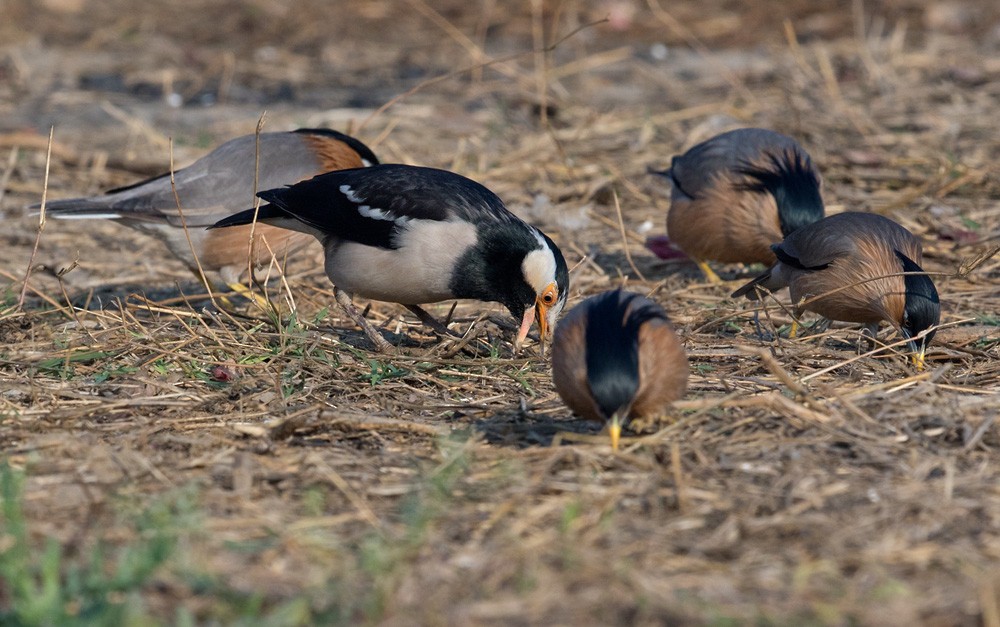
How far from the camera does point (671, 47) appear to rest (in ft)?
38.4

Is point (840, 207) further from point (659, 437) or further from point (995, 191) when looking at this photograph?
point (659, 437)

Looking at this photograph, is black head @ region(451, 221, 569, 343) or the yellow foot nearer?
the yellow foot

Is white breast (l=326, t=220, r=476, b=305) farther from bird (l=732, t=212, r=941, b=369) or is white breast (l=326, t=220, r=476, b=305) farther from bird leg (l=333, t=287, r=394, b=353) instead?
bird (l=732, t=212, r=941, b=369)

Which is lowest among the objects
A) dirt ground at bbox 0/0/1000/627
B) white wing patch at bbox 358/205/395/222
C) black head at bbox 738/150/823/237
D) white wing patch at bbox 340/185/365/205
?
dirt ground at bbox 0/0/1000/627

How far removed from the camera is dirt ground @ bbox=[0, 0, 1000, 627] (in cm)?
297

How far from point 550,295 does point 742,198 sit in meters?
1.85

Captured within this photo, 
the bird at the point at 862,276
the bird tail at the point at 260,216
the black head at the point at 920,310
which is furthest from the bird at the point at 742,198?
the bird tail at the point at 260,216

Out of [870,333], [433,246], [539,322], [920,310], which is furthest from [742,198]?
[433,246]

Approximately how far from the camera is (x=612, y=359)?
3725 millimetres

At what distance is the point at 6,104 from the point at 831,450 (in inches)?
314

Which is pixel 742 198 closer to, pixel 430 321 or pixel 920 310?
pixel 920 310

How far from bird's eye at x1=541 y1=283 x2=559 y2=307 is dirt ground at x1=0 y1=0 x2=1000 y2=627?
25 centimetres

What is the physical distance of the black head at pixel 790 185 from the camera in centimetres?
621

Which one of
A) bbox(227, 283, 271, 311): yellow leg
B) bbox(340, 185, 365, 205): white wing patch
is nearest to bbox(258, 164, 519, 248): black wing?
bbox(340, 185, 365, 205): white wing patch
